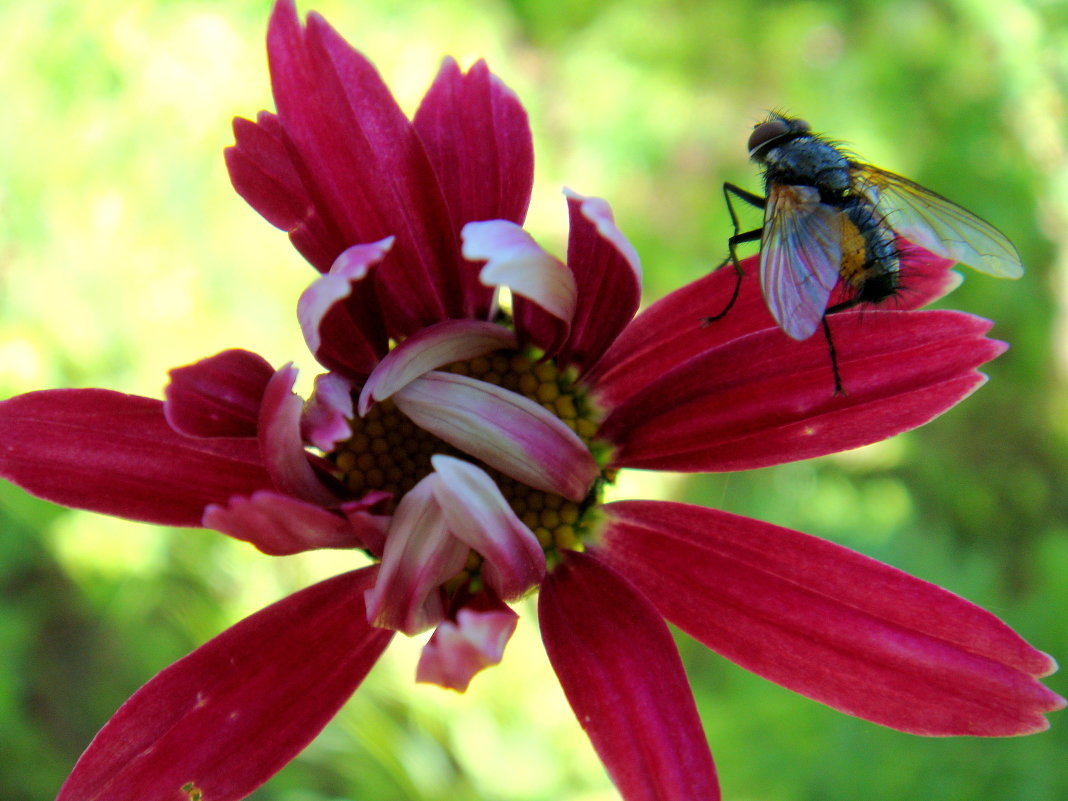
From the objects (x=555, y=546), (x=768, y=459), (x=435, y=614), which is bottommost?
(x=435, y=614)

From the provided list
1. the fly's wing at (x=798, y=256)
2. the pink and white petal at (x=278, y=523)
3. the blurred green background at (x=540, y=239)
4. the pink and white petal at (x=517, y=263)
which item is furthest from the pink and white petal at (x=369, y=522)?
the blurred green background at (x=540, y=239)

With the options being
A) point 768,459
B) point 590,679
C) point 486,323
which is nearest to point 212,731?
point 590,679

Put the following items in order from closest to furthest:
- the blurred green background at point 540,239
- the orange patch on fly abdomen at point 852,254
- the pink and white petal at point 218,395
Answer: the pink and white petal at point 218,395, the orange patch on fly abdomen at point 852,254, the blurred green background at point 540,239

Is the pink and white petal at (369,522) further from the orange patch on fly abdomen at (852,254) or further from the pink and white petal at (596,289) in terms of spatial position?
the orange patch on fly abdomen at (852,254)

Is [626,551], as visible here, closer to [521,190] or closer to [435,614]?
[435,614]

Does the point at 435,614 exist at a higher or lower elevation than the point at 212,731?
higher

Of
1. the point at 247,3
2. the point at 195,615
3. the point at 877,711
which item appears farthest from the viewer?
the point at 247,3
